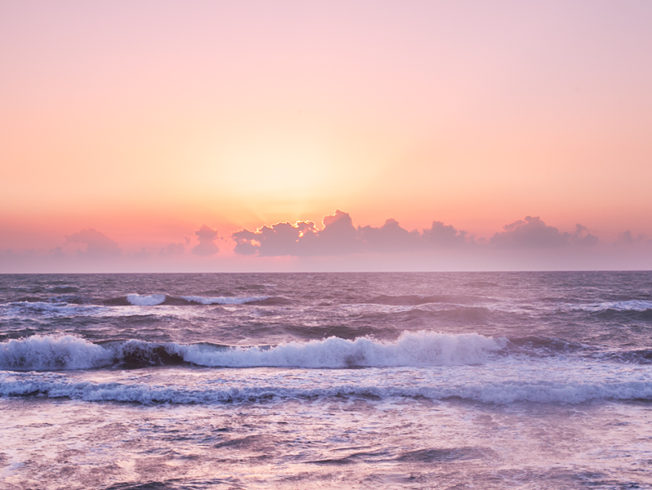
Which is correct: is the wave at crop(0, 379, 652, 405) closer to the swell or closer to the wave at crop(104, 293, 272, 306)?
the swell

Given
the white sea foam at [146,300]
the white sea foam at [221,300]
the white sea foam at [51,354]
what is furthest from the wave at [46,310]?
the white sea foam at [51,354]

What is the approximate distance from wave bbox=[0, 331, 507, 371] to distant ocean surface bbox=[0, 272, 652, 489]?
0.07m

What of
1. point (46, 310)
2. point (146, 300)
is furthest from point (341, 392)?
point (146, 300)

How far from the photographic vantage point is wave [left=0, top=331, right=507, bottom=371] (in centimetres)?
1850

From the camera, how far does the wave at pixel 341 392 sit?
12602 millimetres

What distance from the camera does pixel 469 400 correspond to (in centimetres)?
1257

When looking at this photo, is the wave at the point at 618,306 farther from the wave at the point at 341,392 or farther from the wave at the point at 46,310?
the wave at the point at 46,310

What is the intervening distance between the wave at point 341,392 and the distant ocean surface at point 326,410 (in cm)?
6

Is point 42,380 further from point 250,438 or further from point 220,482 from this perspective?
point 220,482

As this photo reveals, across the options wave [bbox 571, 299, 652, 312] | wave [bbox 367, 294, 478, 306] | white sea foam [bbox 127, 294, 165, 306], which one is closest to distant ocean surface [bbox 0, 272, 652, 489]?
wave [bbox 571, 299, 652, 312]

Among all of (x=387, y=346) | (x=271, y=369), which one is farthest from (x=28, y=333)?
A: (x=387, y=346)

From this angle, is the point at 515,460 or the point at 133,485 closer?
the point at 133,485

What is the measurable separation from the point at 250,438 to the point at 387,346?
444 inches

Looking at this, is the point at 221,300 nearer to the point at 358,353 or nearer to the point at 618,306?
the point at 358,353
